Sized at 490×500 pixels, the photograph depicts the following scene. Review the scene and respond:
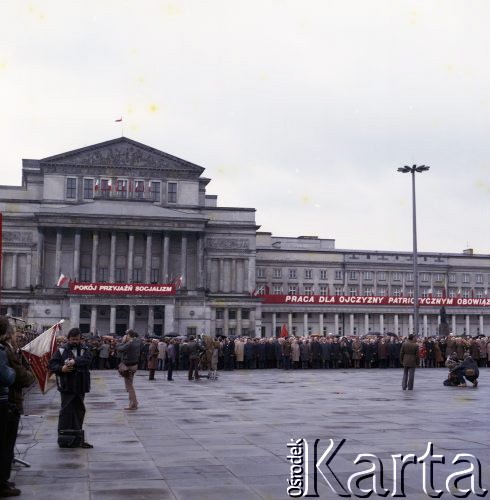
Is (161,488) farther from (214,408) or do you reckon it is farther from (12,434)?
(214,408)

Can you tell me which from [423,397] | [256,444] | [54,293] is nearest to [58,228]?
[54,293]

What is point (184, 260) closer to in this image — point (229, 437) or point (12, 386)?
point (229, 437)

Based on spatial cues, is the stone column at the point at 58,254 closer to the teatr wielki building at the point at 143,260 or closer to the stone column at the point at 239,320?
the teatr wielki building at the point at 143,260

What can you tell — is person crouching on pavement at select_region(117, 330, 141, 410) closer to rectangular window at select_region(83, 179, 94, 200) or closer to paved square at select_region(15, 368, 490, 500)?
→ paved square at select_region(15, 368, 490, 500)

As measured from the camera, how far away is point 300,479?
933cm

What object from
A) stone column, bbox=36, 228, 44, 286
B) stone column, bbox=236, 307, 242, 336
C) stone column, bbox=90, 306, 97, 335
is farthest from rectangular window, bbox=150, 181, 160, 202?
stone column, bbox=90, 306, 97, 335

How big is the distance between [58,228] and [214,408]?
70.9 meters

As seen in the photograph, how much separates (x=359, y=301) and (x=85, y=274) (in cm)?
3484

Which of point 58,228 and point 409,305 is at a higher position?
point 58,228

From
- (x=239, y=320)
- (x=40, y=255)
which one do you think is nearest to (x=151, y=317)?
(x=239, y=320)

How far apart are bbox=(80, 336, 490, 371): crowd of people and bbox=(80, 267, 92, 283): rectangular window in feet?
153

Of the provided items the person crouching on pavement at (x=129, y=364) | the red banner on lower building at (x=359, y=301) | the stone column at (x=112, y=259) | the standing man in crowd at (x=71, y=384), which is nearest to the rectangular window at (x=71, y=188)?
the stone column at (x=112, y=259)

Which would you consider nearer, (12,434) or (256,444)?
(12,434)

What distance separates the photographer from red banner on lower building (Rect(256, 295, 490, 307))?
306 ft
